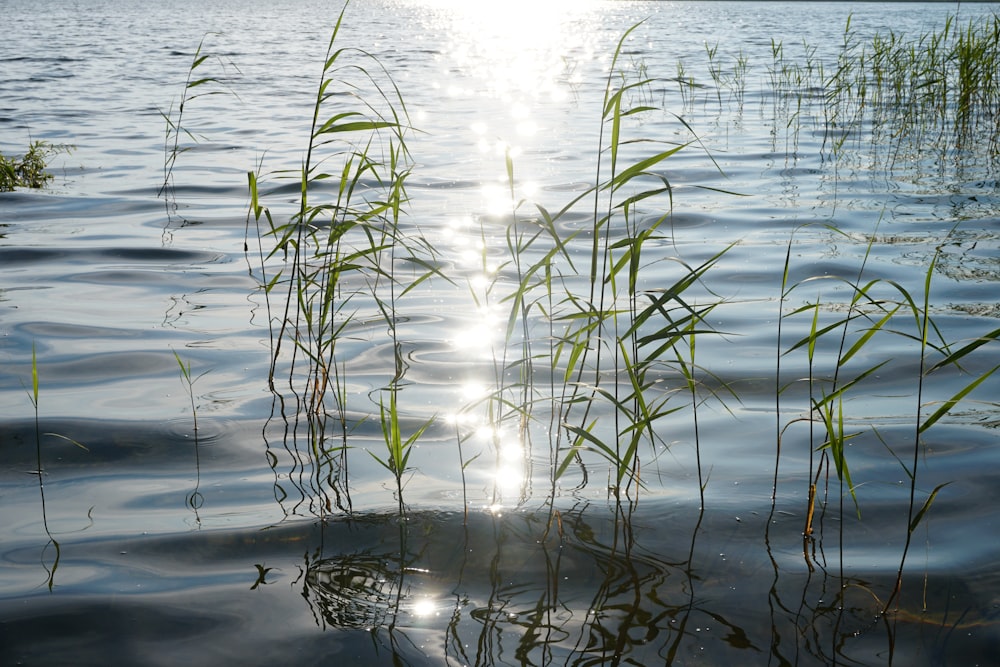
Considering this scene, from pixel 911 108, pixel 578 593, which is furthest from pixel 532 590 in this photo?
pixel 911 108

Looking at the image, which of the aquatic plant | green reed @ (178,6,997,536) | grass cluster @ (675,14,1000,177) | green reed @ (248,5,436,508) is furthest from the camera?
grass cluster @ (675,14,1000,177)

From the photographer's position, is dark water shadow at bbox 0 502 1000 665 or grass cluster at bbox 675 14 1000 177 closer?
dark water shadow at bbox 0 502 1000 665

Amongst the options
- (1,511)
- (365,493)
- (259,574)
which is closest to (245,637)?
(259,574)

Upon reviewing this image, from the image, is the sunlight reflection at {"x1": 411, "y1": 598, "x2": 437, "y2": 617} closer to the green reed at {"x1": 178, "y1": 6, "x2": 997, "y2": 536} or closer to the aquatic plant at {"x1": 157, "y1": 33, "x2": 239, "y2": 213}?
the green reed at {"x1": 178, "y1": 6, "x2": 997, "y2": 536}

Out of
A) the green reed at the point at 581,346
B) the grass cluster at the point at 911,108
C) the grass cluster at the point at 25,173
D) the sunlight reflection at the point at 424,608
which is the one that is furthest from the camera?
the grass cluster at the point at 911,108

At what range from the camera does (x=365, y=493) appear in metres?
2.80

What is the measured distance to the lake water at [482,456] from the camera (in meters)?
2.19

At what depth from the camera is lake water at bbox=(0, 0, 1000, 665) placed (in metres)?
2.19

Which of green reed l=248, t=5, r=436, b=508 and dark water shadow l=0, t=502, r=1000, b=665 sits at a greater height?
green reed l=248, t=5, r=436, b=508

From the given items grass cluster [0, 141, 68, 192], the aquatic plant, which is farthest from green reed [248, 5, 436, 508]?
grass cluster [0, 141, 68, 192]

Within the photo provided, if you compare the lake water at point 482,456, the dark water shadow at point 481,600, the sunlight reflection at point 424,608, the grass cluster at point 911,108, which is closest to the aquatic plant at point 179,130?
the lake water at point 482,456

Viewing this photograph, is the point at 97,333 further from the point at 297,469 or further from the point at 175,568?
the point at 175,568

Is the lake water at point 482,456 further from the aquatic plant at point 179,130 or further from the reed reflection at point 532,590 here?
A: the aquatic plant at point 179,130

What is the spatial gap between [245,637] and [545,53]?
21369 mm
